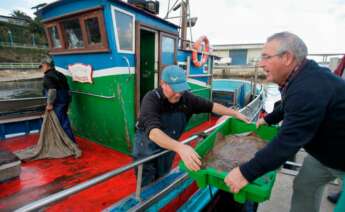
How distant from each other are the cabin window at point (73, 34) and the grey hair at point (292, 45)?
132 inches

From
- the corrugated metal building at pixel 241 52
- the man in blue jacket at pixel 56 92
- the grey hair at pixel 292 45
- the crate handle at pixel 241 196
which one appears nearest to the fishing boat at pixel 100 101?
the man in blue jacket at pixel 56 92

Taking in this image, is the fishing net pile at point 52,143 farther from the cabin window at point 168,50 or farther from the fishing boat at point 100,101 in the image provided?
the cabin window at point 168,50

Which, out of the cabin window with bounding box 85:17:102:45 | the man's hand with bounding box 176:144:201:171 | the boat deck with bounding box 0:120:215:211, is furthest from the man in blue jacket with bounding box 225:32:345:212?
the cabin window with bounding box 85:17:102:45

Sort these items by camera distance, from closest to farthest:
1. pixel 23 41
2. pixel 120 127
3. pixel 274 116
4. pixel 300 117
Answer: pixel 300 117
pixel 274 116
pixel 120 127
pixel 23 41

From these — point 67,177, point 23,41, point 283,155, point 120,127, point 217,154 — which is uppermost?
point 23,41

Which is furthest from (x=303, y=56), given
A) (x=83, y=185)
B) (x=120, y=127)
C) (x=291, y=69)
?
(x=120, y=127)

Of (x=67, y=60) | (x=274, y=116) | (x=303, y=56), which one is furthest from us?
(x=67, y=60)

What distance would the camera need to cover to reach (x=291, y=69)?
4.18 ft

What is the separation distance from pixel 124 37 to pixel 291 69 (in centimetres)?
266

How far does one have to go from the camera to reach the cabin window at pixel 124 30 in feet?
10.2

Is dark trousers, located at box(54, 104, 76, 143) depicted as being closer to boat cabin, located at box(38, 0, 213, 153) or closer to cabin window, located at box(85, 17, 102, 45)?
boat cabin, located at box(38, 0, 213, 153)

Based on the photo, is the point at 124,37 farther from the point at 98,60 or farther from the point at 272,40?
the point at 272,40

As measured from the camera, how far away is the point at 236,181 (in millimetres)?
1130

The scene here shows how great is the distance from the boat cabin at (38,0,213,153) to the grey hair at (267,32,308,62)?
2.47 meters
